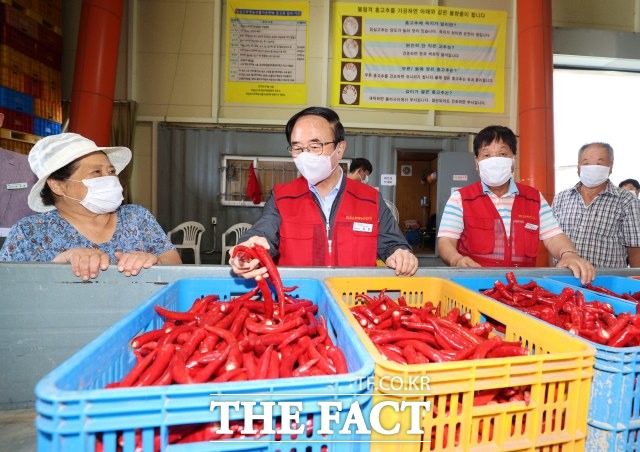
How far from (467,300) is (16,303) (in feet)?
5.59

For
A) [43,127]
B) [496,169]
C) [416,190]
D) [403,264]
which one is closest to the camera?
[403,264]

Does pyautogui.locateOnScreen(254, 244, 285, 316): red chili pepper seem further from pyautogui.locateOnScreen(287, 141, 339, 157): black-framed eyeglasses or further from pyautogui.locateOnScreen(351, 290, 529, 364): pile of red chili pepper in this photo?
pyautogui.locateOnScreen(287, 141, 339, 157): black-framed eyeglasses

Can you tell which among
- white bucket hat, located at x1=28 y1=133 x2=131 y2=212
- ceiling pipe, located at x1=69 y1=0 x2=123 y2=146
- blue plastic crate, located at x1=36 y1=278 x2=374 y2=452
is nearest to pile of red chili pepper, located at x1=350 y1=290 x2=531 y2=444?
blue plastic crate, located at x1=36 y1=278 x2=374 y2=452

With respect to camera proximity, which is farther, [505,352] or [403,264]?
[403,264]

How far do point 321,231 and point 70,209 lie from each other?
1.26m

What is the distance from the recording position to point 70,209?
1879 mm

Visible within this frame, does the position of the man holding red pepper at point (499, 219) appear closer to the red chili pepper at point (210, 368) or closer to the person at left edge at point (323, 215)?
the person at left edge at point (323, 215)

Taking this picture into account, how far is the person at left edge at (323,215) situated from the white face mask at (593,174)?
217 centimetres

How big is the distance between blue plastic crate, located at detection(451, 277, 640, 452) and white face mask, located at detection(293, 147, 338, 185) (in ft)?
4.69

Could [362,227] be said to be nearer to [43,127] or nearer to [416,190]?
[43,127]

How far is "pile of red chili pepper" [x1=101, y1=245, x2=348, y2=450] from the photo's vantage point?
3.04ft

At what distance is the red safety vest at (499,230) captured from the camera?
231 centimetres

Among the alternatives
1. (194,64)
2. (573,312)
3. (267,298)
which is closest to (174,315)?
(267,298)

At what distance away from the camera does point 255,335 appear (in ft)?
3.91
